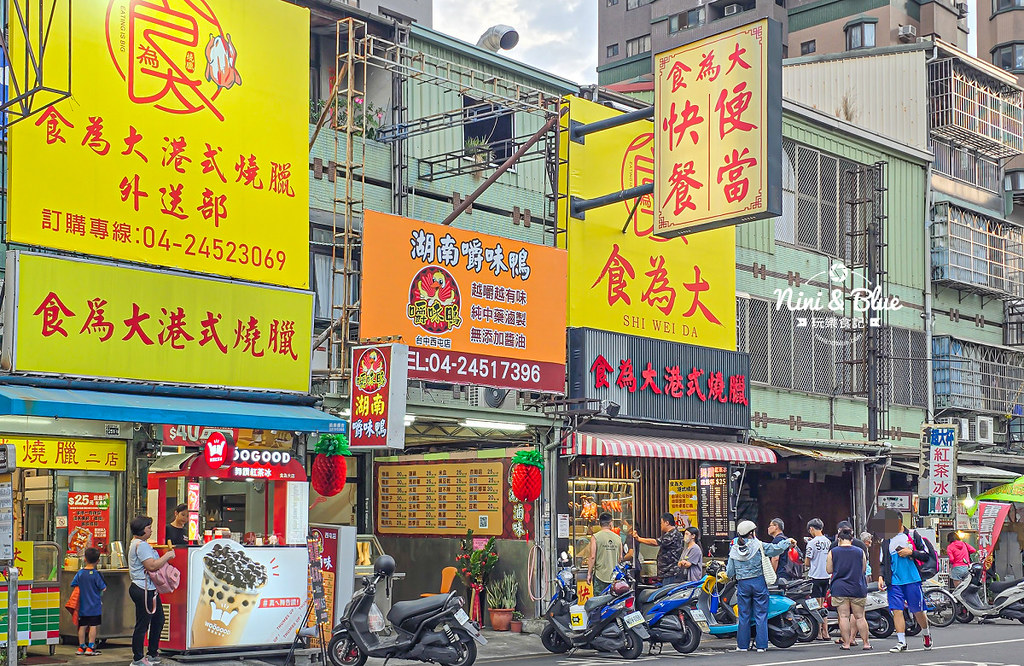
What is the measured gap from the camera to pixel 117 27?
16.2 meters

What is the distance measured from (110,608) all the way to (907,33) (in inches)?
1420

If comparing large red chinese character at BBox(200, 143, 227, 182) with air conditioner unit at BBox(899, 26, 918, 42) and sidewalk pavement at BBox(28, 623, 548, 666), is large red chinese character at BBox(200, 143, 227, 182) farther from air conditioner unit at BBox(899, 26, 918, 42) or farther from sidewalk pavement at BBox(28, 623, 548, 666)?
air conditioner unit at BBox(899, 26, 918, 42)

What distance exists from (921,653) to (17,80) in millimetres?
13247

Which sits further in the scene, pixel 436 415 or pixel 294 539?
pixel 436 415

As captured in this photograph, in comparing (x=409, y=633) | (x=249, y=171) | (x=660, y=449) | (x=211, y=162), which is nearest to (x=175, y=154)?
(x=211, y=162)

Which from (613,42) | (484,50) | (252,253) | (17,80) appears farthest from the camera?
(613,42)

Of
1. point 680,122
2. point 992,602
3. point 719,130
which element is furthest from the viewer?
point 992,602

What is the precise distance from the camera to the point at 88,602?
53.3ft

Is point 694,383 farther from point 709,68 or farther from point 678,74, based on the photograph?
point 709,68

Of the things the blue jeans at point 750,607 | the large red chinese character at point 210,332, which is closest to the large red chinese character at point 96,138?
the large red chinese character at point 210,332

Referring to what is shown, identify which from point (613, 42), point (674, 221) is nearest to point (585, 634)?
point (674, 221)

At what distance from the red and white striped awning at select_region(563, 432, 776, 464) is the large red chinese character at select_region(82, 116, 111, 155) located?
8.31m

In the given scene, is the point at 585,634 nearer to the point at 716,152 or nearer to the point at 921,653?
the point at 921,653

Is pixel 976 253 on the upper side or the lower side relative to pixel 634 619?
upper
